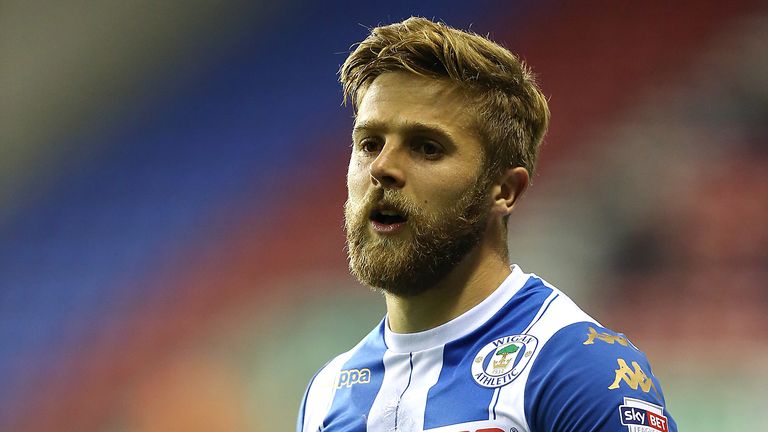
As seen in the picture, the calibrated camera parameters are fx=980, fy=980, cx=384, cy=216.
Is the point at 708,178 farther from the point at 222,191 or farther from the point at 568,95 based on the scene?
the point at 222,191

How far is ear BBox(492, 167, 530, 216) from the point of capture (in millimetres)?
2293

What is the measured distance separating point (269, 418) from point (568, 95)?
218cm

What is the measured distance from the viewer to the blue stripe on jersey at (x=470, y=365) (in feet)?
6.71

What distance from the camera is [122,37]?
565 centimetres

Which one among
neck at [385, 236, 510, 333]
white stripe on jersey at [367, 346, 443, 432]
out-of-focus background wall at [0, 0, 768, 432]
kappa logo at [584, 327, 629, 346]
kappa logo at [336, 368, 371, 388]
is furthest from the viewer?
out-of-focus background wall at [0, 0, 768, 432]

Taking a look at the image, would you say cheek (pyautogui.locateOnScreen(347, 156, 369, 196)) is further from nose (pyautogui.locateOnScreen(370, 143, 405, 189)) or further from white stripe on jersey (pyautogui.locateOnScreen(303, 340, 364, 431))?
white stripe on jersey (pyautogui.locateOnScreen(303, 340, 364, 431))

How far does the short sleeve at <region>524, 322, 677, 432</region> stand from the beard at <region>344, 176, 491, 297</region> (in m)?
0.33

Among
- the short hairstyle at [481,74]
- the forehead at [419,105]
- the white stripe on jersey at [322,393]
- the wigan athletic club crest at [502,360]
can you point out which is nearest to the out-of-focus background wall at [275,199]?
the white stripe on jersey at [322,393]

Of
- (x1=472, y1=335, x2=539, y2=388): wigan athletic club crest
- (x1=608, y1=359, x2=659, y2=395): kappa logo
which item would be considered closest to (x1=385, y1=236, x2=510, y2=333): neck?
(x1=472, y1=335, x2=539, y2=388): wigan athletic club crest

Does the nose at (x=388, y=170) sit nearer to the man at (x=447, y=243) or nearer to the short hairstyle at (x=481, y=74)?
the man at (x=447, y=243)

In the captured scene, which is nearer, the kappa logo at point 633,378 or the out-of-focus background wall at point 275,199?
the kappa logo at point 633,378

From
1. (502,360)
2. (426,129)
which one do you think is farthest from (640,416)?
(426,129)

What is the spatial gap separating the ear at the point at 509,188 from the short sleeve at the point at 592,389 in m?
0.40

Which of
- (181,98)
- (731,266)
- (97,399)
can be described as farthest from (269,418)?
(731,266)
